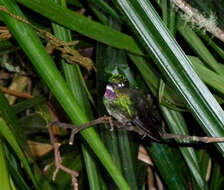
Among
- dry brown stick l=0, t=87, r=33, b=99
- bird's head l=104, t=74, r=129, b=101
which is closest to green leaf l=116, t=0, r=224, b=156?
bird's head l=104, t=74, r=129, b=101

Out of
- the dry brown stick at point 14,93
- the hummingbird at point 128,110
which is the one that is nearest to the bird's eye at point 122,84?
the hummingbird at point 128,110

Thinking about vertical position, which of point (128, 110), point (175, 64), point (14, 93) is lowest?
point (14, 93)

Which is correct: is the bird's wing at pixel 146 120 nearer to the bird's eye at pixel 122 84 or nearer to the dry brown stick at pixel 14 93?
the bird's eye at pixel 122 84

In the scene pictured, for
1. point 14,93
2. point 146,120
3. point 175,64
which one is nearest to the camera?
point 175,64

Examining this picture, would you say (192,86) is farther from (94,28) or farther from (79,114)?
(94,28)

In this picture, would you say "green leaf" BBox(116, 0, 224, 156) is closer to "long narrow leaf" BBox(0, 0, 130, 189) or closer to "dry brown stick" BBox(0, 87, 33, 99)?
"long narrow leaf" BBox(0, 0, 130, 189)

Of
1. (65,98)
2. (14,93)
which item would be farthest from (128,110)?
(14,93)

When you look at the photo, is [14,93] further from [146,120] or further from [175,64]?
[175,64]

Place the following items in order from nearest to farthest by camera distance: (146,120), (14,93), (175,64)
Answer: (175,64) → (146,120) → (14,93)
